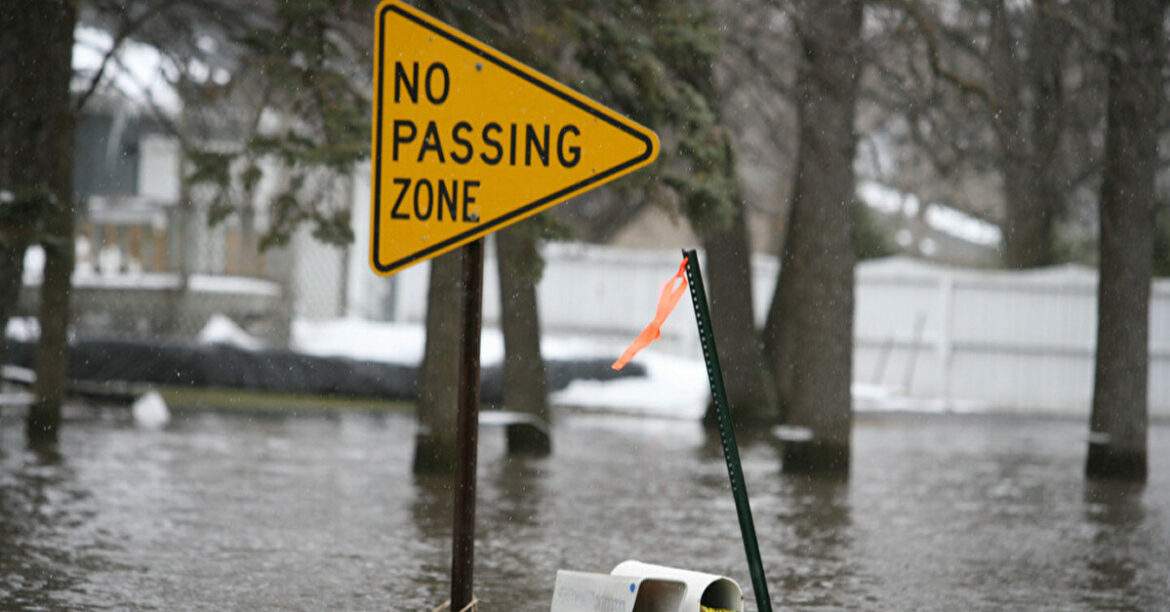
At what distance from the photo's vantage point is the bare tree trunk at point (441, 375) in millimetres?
14039

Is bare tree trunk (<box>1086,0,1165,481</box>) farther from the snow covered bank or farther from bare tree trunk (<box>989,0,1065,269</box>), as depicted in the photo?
the snow covered bank

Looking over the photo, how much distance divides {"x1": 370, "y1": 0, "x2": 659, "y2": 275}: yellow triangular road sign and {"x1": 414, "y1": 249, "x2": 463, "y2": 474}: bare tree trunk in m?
7.82

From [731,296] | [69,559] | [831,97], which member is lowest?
[69,559]

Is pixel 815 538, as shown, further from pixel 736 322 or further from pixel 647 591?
pixel 736 322

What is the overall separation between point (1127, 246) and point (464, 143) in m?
11.1

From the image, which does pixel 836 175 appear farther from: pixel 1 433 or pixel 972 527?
pixel 1 433

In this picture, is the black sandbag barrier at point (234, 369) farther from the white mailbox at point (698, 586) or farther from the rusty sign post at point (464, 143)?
the rusty sign post at point (464, 143)

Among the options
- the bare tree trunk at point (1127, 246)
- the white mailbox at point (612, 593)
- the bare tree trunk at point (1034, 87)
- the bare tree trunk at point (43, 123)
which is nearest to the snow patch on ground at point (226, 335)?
the bare tree trunk at point (43, 123)

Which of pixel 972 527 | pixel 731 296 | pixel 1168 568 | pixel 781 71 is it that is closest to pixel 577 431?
pixel 731 296

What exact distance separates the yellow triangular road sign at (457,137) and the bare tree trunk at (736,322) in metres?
15.4

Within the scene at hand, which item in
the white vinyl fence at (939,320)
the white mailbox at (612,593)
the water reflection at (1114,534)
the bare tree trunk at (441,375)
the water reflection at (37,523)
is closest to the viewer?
the white mailbox at (612,593)

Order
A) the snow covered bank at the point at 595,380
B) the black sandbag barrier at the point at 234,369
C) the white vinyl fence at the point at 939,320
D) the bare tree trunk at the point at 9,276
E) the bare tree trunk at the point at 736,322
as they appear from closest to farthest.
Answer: the bare tree trunk at the point at 9,276 → the bare tree trunk at the point at 736,322 → the black sandbag barrier at the point at 234,369 → the snow covered bank at the point at 595,380 → the white vinyl fence at the point at 939,320

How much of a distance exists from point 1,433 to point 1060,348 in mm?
16463

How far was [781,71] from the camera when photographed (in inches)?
940
